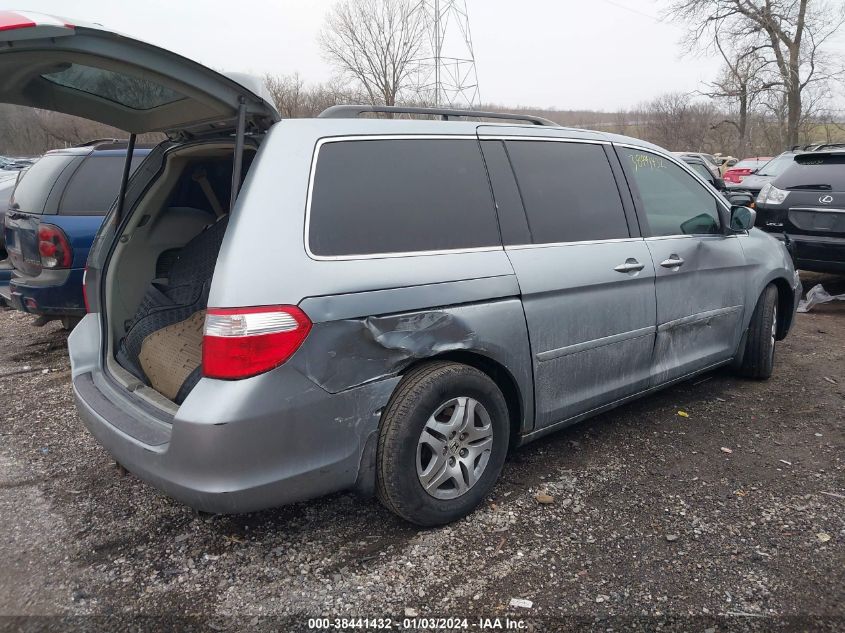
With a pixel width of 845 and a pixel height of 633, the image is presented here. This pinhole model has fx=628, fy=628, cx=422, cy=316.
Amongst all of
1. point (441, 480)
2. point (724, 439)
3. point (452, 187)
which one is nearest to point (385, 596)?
point (441, 480)

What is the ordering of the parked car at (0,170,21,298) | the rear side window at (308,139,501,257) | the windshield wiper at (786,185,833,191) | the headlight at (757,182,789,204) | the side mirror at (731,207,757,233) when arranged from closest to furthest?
1. the rear side window at (308,139,501,257)
2. the side mirror at (731,207,757,233)
3. the parked car at (0,170,21,298)
4. the windshield wiper at (786,185,833,191)
5. the headlight at (757,182,789,204)

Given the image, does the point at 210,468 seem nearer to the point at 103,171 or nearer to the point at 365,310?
the point at 365,310

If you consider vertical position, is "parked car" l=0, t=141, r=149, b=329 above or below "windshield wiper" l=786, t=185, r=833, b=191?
below

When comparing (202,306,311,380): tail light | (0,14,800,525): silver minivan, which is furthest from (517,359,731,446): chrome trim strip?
(202,306,311,380): tail light

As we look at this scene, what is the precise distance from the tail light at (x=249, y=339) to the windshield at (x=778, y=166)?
23.6 ft

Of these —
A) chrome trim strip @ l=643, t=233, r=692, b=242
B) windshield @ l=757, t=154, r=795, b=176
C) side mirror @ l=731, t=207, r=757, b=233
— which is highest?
windshield @ l=757, t=154, r=795, b=176

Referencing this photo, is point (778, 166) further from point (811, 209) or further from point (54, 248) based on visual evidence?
point (54, 248)

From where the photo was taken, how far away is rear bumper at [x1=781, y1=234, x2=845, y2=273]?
257 inches

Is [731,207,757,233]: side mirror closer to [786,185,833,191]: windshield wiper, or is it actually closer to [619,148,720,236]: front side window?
[619,148,720,236]: front side window

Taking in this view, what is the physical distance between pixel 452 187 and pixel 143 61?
1.36 meters

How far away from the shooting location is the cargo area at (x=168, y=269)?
3.24 m

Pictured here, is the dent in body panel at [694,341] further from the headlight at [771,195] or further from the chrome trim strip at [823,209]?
the headlight at [771,195]

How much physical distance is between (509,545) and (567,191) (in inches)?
72.3

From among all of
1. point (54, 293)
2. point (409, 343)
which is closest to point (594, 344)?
point (409, 343)
